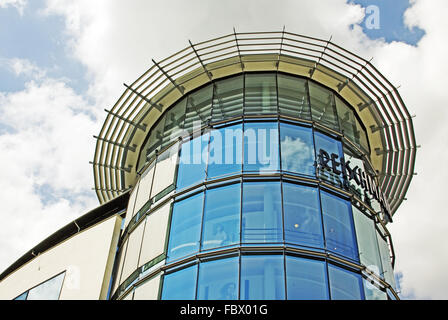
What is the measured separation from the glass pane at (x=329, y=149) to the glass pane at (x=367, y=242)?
1256 mm

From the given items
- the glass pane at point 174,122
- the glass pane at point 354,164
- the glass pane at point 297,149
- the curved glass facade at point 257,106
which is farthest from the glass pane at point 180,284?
the glass pane at point 354,164

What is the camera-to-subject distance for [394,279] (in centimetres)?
1886

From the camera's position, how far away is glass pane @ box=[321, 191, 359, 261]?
54.6 ft

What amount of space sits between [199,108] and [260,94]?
2639 mm

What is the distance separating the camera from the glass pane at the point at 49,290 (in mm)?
20844

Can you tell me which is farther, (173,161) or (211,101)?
(211,101)

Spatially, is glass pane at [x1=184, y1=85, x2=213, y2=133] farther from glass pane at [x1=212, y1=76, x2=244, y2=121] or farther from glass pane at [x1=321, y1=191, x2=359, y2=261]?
glass pane at [x1=321, y1=191, x2=359, y2=261]

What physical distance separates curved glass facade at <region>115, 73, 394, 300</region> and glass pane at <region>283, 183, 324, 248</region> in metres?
0.03

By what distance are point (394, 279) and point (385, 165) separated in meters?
6.19

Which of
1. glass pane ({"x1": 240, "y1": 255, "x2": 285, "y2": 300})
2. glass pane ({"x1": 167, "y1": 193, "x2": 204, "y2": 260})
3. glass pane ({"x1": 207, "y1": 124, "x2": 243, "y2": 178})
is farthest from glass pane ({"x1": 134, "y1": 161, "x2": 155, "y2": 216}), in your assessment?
glass pane ({"x1": 240, "y1": 255, "x2": 285, "y2": 300})

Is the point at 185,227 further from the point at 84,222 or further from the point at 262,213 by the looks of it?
the point at 84,222

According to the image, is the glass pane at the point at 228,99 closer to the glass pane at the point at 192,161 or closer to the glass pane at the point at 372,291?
the glass pane at the point at 192,161
